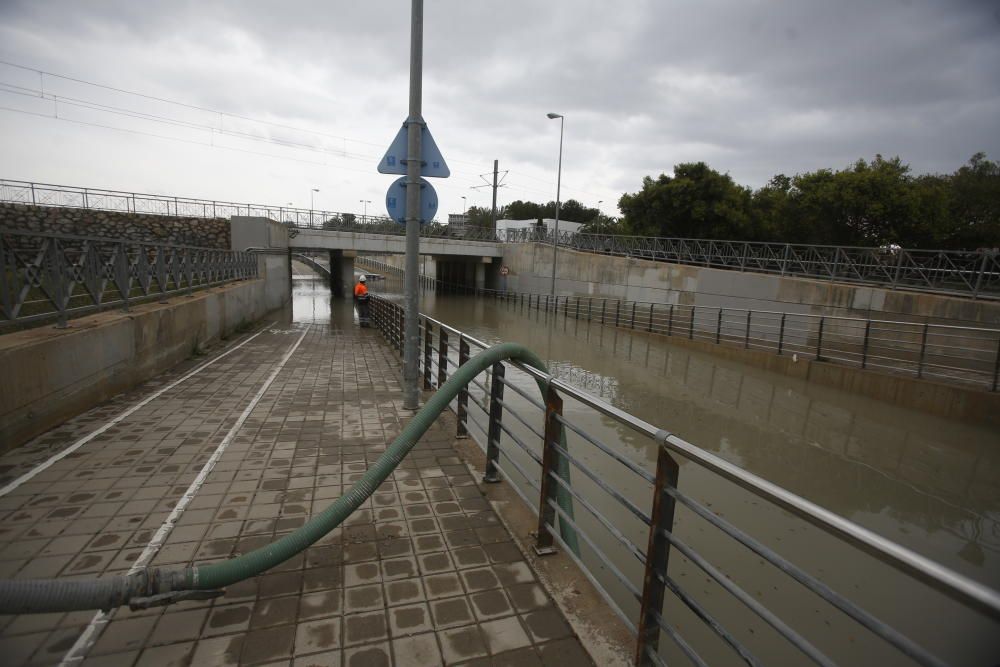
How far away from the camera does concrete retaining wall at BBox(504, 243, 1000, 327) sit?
13641 mm

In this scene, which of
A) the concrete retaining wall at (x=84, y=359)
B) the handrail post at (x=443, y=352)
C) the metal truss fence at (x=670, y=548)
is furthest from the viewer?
the handrail post at (x=443, y=352)

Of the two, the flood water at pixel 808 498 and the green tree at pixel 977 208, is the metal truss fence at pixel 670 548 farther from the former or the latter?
the green tree at pixel 977 208

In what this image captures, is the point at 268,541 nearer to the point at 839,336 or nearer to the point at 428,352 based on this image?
the point at 428,352

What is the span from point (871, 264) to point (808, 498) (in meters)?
13.7

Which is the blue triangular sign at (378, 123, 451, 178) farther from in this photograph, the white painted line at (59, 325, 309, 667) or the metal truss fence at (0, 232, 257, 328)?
the metal truss fence at (0, 232, 257, 328)

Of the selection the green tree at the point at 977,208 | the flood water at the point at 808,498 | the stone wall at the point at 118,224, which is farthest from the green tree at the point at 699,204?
the stone wall at the point at 118,224

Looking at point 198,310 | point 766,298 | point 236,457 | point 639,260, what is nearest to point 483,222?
point 639,260

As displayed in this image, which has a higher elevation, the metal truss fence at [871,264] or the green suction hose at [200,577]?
the metal truss fence at [871,264]

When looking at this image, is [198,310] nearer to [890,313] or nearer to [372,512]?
[372,512]

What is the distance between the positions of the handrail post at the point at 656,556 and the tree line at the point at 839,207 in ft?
80.2

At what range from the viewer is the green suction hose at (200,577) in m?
2.07

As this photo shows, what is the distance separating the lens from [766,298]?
61.0 feet

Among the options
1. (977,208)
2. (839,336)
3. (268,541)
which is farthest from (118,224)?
(977,208)

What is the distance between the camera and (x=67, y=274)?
5926 millimetres
